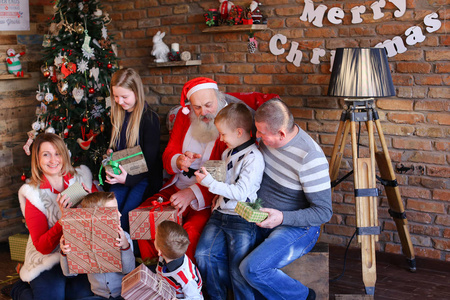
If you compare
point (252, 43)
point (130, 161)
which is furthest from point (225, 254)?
point (252, 43)

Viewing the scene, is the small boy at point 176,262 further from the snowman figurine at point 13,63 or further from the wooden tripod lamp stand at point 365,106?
the snowman figurine at point 13,63

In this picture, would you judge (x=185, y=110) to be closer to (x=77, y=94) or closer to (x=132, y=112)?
(x=132, y=112)

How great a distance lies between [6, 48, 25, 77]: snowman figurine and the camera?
424 cm

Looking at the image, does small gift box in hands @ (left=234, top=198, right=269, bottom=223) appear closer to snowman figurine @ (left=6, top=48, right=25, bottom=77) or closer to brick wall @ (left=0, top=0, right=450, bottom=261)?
brick wall @ (left=0, top=0, right=450, bottom=261)

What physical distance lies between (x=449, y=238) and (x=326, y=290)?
1170 mm

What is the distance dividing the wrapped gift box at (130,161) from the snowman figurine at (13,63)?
160 cm

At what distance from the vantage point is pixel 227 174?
9.49 ft

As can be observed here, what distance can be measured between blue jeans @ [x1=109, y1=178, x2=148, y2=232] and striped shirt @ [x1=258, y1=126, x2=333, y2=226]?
1053mm

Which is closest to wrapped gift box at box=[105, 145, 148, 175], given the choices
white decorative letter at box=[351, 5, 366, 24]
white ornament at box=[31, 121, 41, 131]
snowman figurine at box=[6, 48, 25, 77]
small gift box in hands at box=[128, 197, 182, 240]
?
small gift box in hands at box=[128, 197, 182, 240]

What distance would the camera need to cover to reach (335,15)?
3551 millimetres

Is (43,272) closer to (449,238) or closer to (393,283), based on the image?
(393,283)

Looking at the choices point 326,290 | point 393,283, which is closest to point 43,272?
point 326,290

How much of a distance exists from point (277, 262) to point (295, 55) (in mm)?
1747

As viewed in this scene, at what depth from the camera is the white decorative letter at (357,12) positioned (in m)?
3.46
